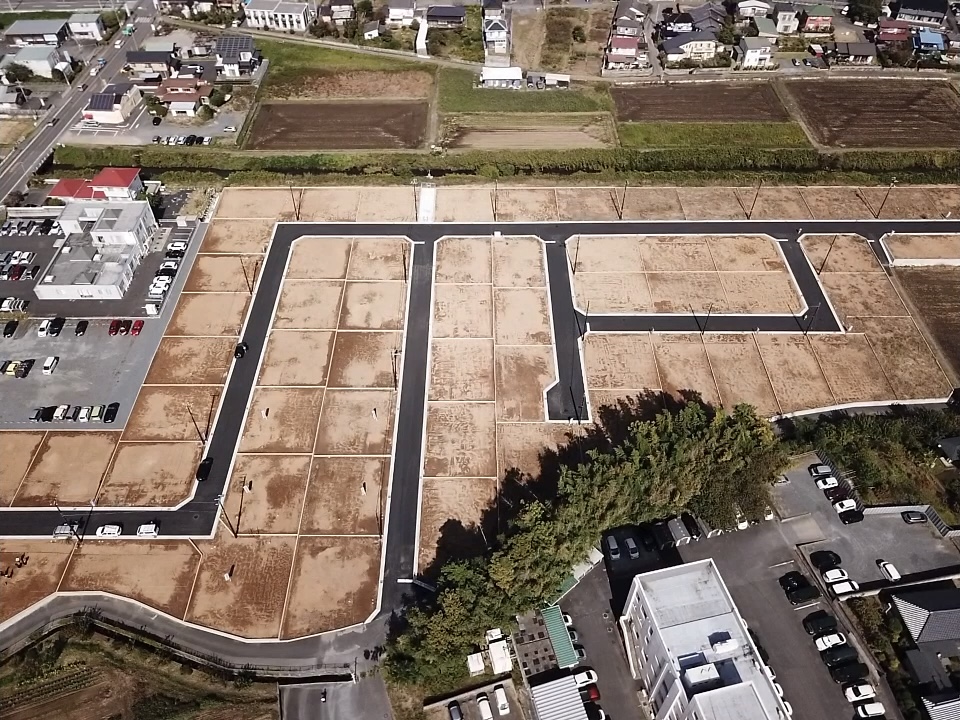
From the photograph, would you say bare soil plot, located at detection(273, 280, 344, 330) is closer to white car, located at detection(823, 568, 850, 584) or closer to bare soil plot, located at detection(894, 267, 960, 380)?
white car, located at detection(823, 568, 850, 584)

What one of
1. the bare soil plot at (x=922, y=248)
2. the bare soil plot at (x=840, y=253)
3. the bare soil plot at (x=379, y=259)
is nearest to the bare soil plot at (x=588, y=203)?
the bare soil plot at (x=379, y=259)

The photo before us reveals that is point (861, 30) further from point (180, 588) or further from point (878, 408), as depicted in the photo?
point (180, 588)

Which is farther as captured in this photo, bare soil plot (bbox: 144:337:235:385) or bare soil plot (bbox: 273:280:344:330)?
bare soil plot (bbox: 273:280:344:330)

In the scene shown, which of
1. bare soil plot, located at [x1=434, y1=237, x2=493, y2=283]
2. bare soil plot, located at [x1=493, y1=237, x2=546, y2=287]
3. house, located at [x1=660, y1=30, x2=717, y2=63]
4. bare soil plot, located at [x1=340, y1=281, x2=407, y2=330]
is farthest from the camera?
house, located at [x1=660, y1=30, x2=717, y2=63]

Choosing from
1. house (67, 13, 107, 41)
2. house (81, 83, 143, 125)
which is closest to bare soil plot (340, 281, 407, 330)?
house (81, 83, 143, 125)

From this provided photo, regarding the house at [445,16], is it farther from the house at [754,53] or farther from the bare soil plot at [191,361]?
the bare soil plot at [191,361]

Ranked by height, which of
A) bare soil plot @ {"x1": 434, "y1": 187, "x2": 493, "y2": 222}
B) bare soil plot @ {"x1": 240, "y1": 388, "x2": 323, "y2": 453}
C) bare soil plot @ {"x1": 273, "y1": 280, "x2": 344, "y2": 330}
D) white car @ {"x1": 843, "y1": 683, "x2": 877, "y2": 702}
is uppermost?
bare soil plot @ {"x1": 434, "y1": 187, "x2": 493, "y2": 222}
